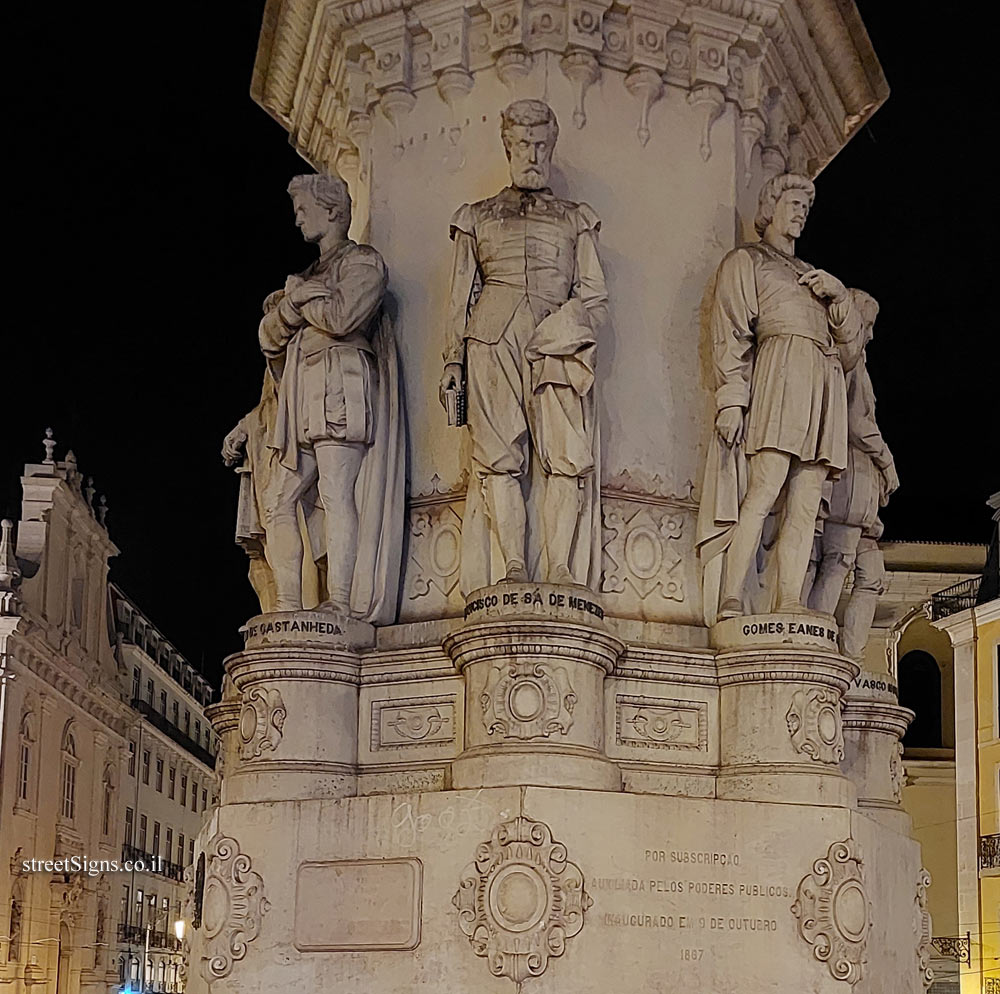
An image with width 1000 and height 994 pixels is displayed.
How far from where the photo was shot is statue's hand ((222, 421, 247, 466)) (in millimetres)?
13884

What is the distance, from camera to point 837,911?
11539 millimetres

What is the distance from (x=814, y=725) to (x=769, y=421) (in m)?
2.05

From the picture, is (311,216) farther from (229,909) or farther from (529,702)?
(229,909)

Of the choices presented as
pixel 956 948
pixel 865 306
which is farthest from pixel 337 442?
pixel 956 948

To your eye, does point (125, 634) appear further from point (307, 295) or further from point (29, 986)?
point (307, 295)

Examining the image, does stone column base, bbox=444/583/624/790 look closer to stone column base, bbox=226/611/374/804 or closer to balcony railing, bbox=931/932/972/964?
stone column base, bbox=226/611/374/804

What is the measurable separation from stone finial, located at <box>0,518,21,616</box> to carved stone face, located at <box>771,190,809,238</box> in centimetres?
4591

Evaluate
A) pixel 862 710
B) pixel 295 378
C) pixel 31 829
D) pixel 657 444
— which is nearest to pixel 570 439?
pixel 657 444

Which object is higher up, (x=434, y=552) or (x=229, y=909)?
(x=434, y=552)

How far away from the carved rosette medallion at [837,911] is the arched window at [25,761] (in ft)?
156

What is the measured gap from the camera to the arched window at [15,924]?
5562 cm

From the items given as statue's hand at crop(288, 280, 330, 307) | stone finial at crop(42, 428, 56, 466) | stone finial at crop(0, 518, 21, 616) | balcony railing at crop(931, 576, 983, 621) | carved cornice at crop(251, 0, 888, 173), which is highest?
stone finial at crop(42, 428, 56, 466)

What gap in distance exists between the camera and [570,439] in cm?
1194

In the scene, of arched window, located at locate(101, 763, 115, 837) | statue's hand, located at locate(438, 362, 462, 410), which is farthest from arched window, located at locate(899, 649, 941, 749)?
statue's hand, located at locate(438, 362, 462, 410)
